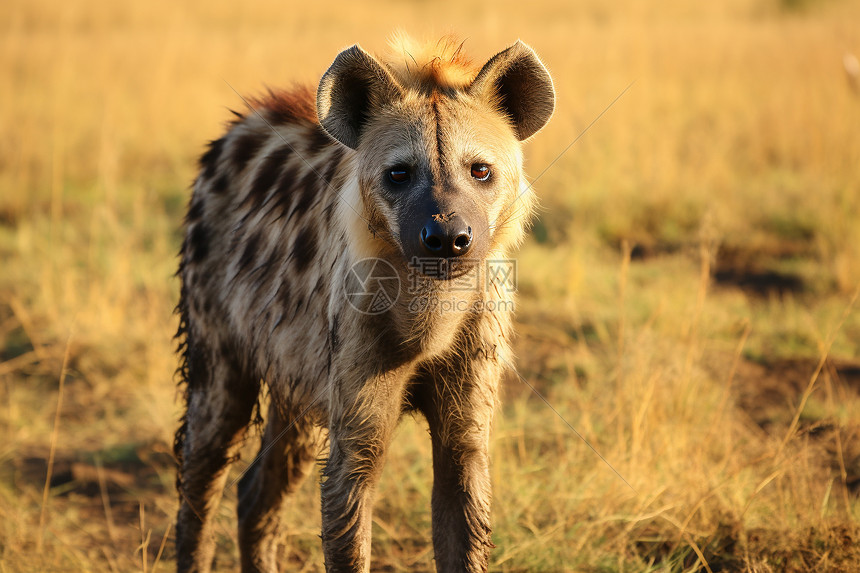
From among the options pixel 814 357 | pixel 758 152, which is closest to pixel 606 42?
pixel 758 152

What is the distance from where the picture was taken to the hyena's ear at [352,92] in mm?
1807

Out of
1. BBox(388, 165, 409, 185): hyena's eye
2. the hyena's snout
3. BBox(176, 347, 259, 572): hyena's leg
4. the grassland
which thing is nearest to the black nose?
the hyena's snout

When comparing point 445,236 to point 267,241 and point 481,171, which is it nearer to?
point 481,171

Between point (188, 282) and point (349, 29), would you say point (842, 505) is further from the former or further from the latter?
point (349, 29)

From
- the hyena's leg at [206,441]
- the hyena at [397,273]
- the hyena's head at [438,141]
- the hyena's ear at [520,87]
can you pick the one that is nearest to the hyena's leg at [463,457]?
the hyena at [397,273]

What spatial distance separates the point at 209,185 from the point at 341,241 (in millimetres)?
780

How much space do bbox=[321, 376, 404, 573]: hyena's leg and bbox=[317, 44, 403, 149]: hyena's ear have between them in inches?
23.7

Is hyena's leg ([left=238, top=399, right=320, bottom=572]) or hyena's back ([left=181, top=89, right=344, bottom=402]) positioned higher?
hyena's back ([left=181, top=89, right=344, bottom=402])

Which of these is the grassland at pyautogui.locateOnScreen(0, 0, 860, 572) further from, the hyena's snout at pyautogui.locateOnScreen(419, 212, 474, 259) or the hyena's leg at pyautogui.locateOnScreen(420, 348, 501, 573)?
the hyena's snout at pyautogui.locateOnScreen(419, 212, 474, 259)

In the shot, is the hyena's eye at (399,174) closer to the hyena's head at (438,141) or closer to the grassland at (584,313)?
the hyena's head at (438,141)

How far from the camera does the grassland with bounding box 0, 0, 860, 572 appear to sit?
2572 millimetres

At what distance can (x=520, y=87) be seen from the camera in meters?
1.92

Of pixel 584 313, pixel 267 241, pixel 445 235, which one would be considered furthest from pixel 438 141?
pixel 584 313

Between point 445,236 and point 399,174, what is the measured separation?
Answer: 23cm
